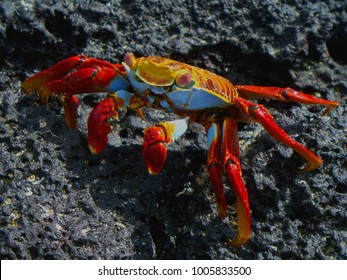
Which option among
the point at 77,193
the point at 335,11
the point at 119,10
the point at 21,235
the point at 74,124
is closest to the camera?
the point at 21,235

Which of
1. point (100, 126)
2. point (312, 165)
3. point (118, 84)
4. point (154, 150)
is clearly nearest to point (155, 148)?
point (154, 150)

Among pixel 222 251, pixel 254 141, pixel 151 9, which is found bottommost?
pixel 222 251

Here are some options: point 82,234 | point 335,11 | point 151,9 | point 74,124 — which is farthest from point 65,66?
point 335,11

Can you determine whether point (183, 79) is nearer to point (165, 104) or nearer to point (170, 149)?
point (165, 104)

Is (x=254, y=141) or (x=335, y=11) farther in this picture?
(x=335, y=11)

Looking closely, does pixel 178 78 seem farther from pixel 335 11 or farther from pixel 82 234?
pixel 335 11

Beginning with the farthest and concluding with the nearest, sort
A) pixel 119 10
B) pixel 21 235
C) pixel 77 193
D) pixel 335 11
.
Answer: pixel 335 11
pixel 119 10
pixel 77 193
pixel 21 235
